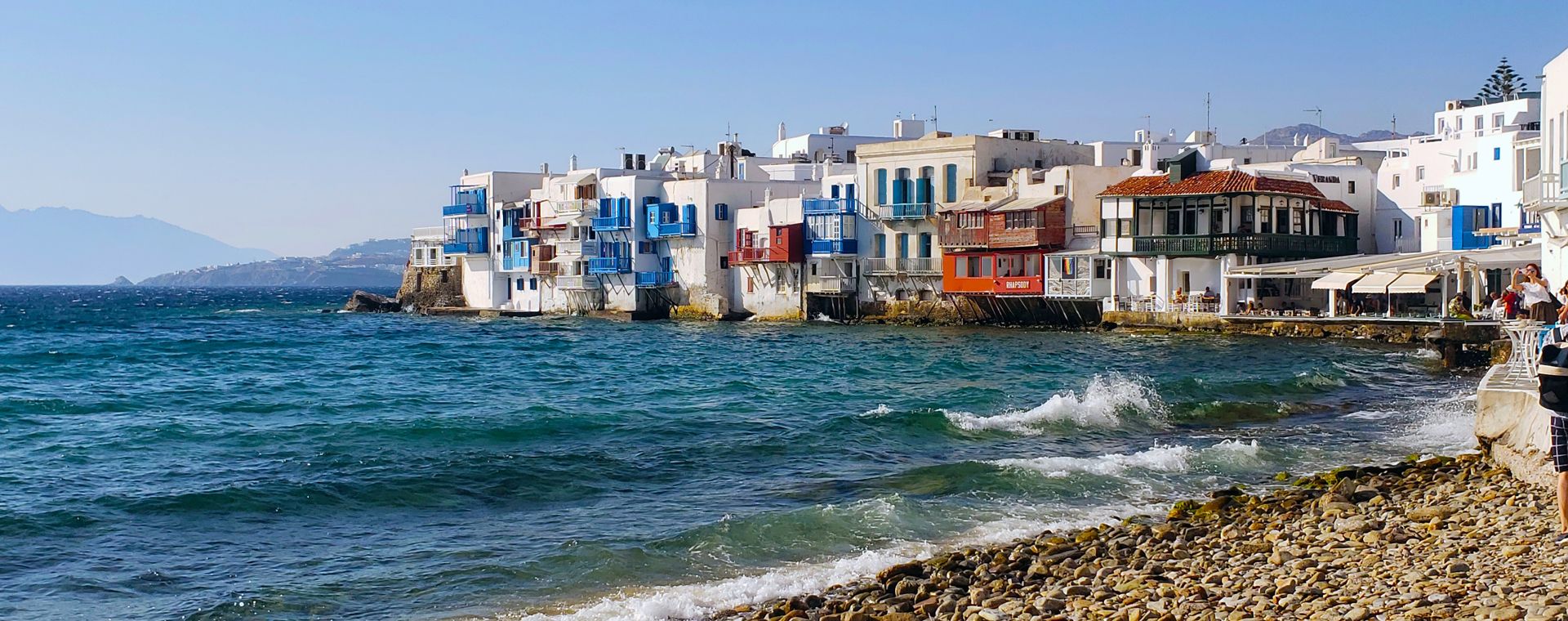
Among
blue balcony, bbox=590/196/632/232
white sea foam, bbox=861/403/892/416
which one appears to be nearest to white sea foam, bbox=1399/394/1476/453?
white sea foam, bbox=861/403/892/416

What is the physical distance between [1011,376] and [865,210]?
2835cm

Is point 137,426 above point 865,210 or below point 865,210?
below

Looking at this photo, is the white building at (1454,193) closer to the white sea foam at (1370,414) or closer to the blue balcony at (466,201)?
the white sea foam at (1370,414)

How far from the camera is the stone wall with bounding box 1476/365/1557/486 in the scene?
46.6 ft

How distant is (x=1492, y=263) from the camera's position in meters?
41.3

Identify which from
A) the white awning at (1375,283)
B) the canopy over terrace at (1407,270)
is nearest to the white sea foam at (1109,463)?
the canopy over terrace at (1407,270)

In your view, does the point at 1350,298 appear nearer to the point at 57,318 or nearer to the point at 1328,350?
the point at 1328,350

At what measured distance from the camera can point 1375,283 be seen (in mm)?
43438

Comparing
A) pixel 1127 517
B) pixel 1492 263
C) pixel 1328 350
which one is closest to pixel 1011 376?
pixel 1328 350

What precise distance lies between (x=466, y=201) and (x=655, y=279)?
17.0m

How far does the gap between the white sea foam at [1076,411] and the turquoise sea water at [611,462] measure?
11 cm

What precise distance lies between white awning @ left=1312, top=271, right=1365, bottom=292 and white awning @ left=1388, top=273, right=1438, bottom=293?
66.6 inches

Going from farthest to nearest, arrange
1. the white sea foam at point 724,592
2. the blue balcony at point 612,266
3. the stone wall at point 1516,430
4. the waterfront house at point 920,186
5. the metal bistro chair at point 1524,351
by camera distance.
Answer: the blue balcony at point 612,266 → the waterfront house at point 920,186 → the metal bistro chair at point 1524,351 → the stone wall at point 1516,430 → the white sea foam at point 724,592

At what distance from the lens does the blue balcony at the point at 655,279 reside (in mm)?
70875
